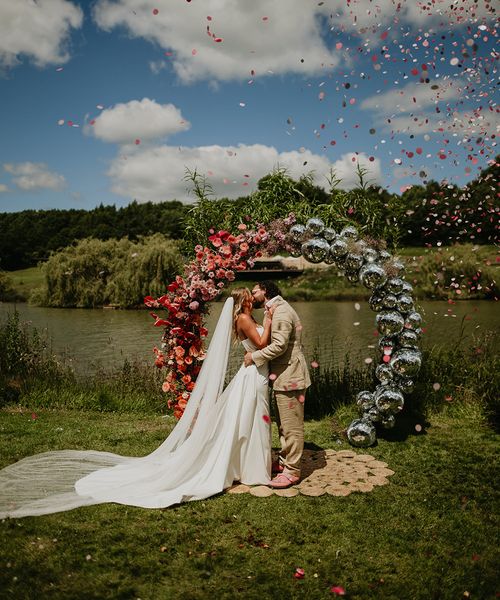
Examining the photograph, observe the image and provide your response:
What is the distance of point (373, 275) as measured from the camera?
7.01 metres

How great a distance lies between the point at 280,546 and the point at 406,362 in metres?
3.38

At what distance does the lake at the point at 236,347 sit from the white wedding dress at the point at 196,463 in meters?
5.66

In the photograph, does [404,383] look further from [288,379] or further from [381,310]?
[288,379]

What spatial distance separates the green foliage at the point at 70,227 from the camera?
5903 cm

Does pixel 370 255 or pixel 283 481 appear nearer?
pixel 283 481

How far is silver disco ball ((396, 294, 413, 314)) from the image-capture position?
7059 mm

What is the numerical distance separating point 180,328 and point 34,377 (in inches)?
160

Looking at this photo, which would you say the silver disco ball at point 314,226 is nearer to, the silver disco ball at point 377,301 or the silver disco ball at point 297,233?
the silver disco ball at point 297,233

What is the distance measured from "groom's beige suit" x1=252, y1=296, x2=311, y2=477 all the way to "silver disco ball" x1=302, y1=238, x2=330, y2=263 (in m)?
1.80

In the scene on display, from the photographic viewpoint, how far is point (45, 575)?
372cm

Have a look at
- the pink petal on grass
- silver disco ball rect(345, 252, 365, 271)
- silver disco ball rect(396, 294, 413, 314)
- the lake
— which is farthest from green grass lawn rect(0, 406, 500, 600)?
the lake

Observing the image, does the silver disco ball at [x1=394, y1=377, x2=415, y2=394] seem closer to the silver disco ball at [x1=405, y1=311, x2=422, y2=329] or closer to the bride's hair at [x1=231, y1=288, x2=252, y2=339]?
the silver disco ball at [x1=405, y1=311, x2=422, y2=329]

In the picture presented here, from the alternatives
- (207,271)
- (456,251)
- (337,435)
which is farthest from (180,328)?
(456,251)

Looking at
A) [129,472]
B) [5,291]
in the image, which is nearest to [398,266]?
[129,472]
